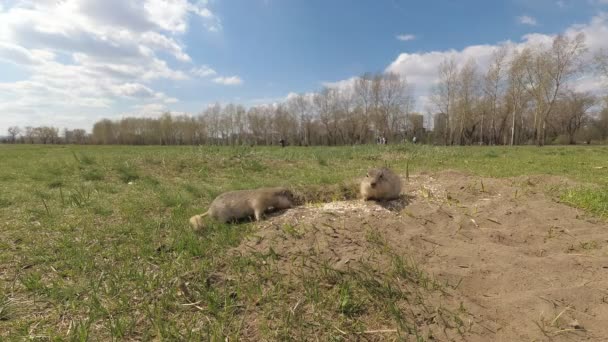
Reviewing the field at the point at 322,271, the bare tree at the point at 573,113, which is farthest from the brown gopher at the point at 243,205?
the bare tree at the point at 573,113

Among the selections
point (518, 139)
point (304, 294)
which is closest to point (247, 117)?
point (518, 139)

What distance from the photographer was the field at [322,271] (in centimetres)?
206

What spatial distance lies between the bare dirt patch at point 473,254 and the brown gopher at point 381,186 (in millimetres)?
216

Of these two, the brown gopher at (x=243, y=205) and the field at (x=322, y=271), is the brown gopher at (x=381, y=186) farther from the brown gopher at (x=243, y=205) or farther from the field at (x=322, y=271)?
the brown gopher at (x=243, y=205)

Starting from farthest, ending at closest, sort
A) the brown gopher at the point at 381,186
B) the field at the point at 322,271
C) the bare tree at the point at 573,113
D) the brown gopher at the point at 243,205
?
the bare tree at the point at 573,113 < the brown gopher at the point at 381,186 < the brown gopher at the point at 243,205 < the field at the point at 322,271

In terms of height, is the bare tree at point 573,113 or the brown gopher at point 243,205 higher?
the bare tree at point 573,113

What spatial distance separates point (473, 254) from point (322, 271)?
1429mm

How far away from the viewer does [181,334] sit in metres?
1.98

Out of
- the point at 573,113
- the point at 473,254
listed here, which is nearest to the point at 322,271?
the point at 473,254

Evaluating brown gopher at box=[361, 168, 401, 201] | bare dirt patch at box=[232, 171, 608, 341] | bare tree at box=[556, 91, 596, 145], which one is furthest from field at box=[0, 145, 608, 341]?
bare tree at box=[556, 91, 596, 145]

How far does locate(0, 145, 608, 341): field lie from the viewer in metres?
2.06

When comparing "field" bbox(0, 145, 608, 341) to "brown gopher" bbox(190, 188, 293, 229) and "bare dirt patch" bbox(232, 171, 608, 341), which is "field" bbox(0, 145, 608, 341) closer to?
"bare dirt patch" bbox(232, 171, 608, 341)

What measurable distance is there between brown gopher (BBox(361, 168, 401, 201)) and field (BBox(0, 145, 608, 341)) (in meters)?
0.24

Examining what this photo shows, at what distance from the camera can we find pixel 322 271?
8.30 ft
